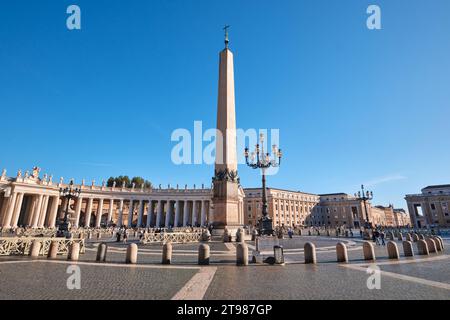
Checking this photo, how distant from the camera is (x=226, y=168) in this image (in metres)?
20.7

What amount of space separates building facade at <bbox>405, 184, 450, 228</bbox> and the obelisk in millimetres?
81693

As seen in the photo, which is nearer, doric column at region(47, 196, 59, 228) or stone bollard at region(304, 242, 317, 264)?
stone bollard at region(304, 242, 317, 264)

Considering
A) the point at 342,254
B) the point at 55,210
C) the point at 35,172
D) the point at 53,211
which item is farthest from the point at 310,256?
the point at 35,172

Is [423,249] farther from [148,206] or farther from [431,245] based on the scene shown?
[148,206]

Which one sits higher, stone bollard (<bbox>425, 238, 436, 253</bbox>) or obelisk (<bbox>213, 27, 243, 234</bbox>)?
obelisk (<bbox>213, 27, 243, 234</bbox>)

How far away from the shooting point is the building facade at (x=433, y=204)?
74938mm

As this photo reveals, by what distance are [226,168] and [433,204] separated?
88.7 m

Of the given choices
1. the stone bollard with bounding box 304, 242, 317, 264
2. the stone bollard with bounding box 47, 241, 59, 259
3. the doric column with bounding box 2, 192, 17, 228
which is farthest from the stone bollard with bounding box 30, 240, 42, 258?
the doric column with bounding box 2, 192, 17, 228

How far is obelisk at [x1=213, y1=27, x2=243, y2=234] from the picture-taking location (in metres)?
20.4

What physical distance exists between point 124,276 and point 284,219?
305 ft

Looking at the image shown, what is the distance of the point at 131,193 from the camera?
6619 cm

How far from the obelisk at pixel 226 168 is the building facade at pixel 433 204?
3216 inches

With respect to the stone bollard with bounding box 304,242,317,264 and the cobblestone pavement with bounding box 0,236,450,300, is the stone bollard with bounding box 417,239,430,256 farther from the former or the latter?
the stone bollard with bounding box 304,242,317,264
